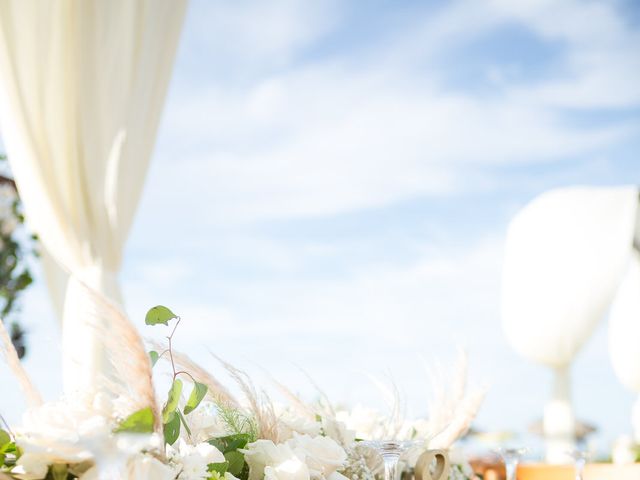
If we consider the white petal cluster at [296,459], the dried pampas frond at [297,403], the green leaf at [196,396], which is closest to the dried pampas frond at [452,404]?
the dried pampas frond at [297,403]

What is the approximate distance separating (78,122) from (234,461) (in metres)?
2.16

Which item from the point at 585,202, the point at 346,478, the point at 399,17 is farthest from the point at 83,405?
the point at 399,17

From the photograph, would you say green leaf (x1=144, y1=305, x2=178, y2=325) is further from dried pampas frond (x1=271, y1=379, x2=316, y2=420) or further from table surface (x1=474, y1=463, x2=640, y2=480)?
table surface (x1=474, y1=463, x2=640, y2=480)

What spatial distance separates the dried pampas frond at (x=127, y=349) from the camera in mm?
637

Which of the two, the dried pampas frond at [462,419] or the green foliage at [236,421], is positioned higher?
the dried pampas frond at [462,419]

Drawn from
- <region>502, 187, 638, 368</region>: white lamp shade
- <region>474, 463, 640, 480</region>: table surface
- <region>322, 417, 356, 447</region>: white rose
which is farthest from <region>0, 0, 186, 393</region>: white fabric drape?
<region>502, 187, 638, 368</region>: white lamp shade

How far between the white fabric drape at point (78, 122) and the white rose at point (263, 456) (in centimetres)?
182

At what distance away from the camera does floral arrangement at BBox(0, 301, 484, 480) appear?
2.09ft

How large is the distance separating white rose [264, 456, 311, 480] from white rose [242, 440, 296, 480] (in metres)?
0.02

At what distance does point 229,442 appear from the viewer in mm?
860

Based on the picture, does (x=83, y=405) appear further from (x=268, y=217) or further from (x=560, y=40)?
(x=268, y=217)

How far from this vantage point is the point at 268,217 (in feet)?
35.8

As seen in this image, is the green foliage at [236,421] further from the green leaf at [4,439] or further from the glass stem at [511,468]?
the glass stem at [511,468]

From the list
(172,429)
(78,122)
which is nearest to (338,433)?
(172,429)
